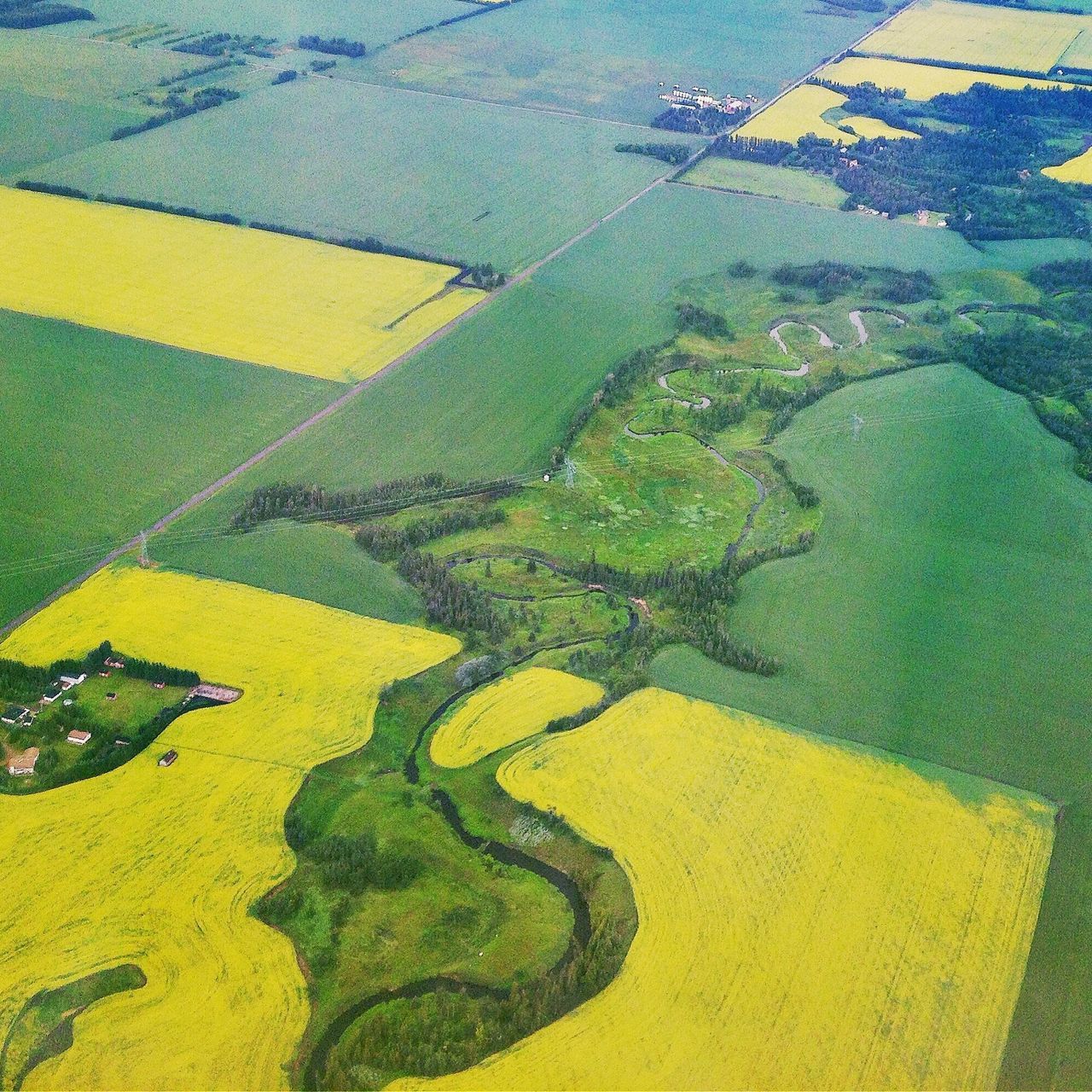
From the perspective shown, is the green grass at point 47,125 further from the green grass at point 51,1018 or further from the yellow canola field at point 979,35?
the yellow canola field at point 979,35

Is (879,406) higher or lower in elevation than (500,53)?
lower

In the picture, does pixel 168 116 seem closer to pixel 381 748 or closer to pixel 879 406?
pixel 879 406

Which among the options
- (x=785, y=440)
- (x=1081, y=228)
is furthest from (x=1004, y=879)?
(x=1081, y=228)

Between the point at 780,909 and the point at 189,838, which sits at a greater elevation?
the point at 189,838

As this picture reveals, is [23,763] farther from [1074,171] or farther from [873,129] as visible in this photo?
[1074,171]

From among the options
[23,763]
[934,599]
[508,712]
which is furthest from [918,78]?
[23,763]

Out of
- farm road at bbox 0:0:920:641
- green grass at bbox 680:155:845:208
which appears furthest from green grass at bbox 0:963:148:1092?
green grass at bbox 680:155:845:208
